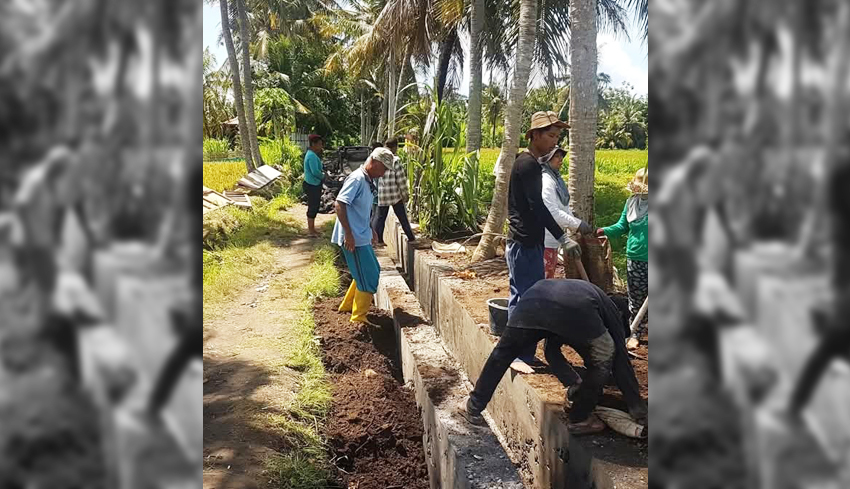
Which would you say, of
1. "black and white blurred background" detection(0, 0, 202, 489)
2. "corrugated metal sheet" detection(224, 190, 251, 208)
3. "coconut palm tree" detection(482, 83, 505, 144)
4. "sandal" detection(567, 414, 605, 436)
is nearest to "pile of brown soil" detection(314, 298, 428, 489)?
"sandal" detection(567, 414, 605, 436)

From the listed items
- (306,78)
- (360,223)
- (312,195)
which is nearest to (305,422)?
(360,223)

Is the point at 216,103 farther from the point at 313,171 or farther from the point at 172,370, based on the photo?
the point at 172,370

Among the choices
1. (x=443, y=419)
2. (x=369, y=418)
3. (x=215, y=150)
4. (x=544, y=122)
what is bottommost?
(x=369, y=418)

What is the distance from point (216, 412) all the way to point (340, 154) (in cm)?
1415

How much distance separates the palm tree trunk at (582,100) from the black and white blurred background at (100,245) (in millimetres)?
5322

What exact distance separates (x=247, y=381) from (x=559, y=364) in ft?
8.01

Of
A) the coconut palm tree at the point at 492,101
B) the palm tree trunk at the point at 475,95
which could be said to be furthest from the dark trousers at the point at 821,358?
the coconut palm tree at the point at 492,101

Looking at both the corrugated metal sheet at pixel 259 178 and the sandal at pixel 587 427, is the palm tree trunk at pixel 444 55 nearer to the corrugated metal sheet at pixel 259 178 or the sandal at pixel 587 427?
the corrugated metal sheet at pixel 259 178

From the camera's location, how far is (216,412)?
4.12 metres

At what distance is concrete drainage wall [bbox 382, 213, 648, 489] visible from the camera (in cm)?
264

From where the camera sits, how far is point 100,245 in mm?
796

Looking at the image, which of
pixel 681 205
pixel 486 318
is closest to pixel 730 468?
pixel 681 205

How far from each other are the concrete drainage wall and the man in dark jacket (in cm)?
16

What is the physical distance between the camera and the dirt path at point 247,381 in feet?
11.6
